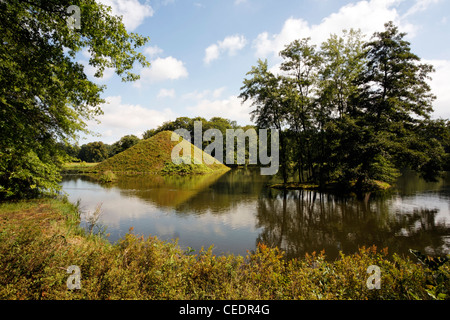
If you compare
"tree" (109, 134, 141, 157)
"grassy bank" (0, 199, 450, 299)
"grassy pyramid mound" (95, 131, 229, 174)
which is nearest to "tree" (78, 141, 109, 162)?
"tree" (109, 134, 141, 157)

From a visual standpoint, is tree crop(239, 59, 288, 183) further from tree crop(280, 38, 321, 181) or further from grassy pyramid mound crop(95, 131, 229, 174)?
grassy pyramid mound crop(95, 131, 229, 174)

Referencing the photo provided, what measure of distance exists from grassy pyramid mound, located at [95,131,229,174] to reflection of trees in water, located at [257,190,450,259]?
41828 millimetres

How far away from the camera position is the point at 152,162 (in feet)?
195

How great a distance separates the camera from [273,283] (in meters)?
4.96

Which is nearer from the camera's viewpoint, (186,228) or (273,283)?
(273,283)

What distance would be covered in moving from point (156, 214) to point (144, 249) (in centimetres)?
955

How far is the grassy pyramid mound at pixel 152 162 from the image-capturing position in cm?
5669

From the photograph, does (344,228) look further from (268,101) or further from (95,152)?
(95,152)

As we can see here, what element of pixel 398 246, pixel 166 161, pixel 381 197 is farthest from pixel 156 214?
pixel 166 161

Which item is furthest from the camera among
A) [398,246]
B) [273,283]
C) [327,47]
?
[327,47]

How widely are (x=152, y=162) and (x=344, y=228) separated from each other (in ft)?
179

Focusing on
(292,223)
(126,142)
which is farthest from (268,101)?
(126,142)

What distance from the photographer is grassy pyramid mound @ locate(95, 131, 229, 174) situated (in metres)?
56.7
